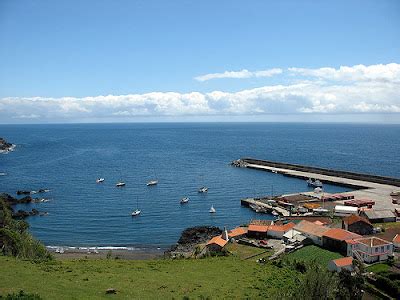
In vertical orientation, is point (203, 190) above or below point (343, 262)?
below

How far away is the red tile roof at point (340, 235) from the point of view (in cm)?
4653

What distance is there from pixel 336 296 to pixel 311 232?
22.5 metres

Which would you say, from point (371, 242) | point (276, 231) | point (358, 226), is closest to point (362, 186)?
point (358, 226)

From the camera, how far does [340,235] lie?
155ft

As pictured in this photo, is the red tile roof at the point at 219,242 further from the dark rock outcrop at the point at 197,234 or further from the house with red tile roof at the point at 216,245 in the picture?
the dark rock outcrop at the point at 197,234

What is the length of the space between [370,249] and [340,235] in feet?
15.4

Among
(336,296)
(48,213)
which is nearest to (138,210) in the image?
(48,213)

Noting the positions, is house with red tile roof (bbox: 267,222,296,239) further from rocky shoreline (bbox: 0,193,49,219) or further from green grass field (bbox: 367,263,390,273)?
rocky shoreline (bbox: 0,193,49,219)

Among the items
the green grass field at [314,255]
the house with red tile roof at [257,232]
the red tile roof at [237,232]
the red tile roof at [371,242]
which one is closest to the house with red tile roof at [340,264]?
the green grass field at [314,255]

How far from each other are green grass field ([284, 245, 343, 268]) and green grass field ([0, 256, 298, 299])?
6.23 meters

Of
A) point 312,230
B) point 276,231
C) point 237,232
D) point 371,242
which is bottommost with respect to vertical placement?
point 237,232

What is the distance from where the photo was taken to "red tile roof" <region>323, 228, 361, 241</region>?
46531 millimetres

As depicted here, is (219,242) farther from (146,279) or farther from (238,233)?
(146,279)

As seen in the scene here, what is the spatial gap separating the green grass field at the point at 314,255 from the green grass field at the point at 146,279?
623 centimetres
